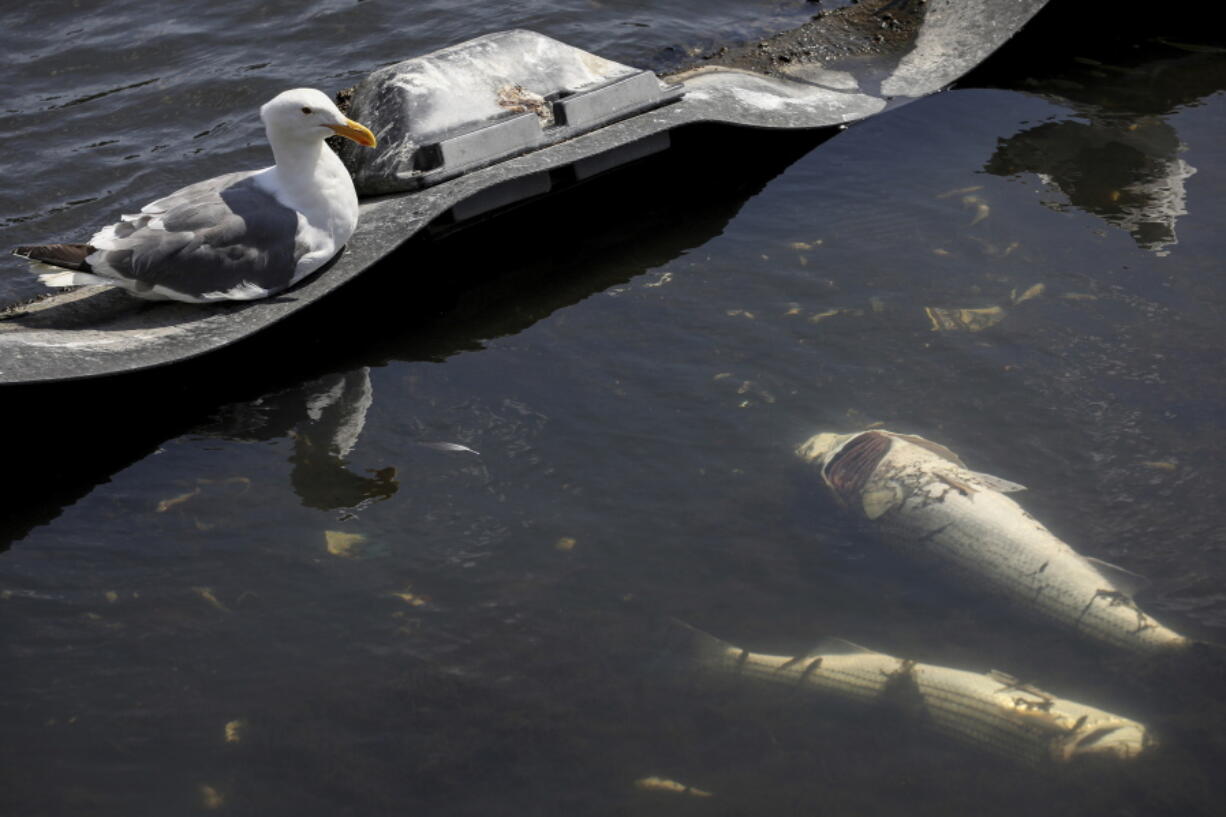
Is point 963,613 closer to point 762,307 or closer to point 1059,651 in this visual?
point 1059,651

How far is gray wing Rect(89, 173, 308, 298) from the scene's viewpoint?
17.1ft

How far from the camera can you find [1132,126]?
721 centimetres

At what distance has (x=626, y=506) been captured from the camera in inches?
182

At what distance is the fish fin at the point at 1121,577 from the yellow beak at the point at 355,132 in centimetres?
375

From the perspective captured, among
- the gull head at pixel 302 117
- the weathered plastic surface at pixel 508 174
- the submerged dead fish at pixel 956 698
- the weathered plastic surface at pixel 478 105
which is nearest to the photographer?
the submerged dead fish at pixel 956 698

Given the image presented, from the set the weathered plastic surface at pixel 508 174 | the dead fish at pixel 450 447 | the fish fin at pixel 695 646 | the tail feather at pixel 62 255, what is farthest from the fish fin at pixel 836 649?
the tail feather at pixel 62 255

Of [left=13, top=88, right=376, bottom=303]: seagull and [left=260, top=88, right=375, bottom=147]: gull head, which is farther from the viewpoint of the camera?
[left=260, top=88, right=375, bottom=147]: gull head

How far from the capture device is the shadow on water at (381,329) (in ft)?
16.4

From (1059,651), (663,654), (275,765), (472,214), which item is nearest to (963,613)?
(1059,651)

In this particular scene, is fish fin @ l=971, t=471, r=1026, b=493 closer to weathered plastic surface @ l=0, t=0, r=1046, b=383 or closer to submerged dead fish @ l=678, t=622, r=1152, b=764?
submerged dead fish @ l=678, t=622, r=1152, b=764

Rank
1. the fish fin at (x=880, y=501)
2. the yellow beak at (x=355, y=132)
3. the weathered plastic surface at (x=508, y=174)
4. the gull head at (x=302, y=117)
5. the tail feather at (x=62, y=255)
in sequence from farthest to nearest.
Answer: the yellow beak at (x=355, y=132) → the gull head at (x=302, y=117) → the tail feather at (x=62, y=255) → the weathered plastic surface at (x=508, y=174) → the fish fin at (x=880, y=501)

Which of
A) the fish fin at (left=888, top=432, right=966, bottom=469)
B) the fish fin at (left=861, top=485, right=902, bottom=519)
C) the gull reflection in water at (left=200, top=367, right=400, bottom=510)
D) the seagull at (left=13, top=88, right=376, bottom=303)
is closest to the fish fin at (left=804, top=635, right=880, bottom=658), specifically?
the fish fin at (left=861, top=485, right=902, bottom=519)

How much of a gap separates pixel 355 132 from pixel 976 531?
342 cm

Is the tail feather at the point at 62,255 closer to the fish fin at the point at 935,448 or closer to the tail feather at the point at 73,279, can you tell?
the tail feather at the point at 73,279
